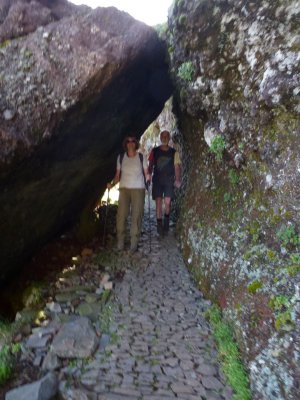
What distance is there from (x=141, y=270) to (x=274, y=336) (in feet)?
12.7

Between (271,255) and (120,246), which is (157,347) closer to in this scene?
(271,255)

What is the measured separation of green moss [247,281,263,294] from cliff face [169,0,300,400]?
0.02 metres

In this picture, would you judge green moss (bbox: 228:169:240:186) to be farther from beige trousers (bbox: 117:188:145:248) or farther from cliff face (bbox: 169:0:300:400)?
beige trousers (bbox: 117:188:145:248)

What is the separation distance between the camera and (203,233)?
7.67 m

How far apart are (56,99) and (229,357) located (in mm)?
4914

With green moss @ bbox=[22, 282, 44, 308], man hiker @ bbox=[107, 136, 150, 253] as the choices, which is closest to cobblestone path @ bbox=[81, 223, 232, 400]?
man hiker @ bbox=[107, 136, 150, 253]

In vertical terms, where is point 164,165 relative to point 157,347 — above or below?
above

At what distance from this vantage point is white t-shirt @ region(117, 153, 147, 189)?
829 cm

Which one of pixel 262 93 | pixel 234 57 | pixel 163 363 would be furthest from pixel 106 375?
pixel 234 57

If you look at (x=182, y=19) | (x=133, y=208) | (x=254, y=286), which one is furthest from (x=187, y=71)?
(x=254, y=286)

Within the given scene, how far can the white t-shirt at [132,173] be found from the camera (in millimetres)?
8289

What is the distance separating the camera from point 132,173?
8.29 metres

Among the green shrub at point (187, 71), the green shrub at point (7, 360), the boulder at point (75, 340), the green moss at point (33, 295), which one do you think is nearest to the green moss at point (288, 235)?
the boulder at point (75, 340)

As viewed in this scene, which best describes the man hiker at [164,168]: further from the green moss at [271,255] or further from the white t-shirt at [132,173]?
the green moss at [271,255]
